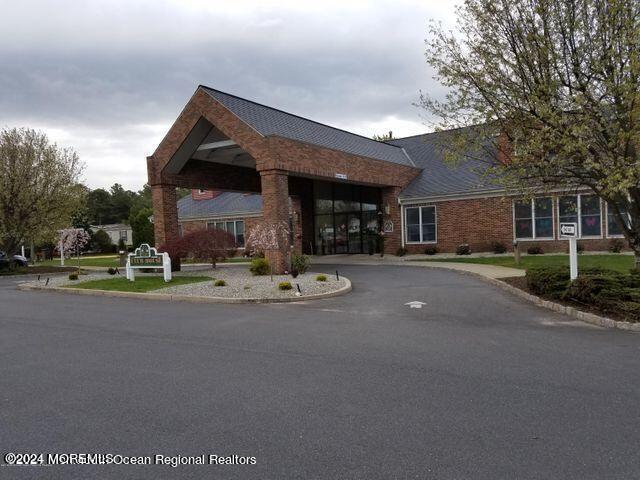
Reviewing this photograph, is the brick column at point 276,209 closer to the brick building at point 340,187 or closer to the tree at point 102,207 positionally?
the brick building at point 340,187

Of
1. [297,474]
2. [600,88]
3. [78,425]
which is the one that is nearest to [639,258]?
[600,88]

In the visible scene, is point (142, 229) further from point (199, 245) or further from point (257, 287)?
point (257, 287)

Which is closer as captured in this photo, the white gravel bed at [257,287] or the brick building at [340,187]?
the white gravel bed at [257,287]

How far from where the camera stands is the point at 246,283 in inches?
600

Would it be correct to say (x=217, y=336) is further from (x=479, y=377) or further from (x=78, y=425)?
(x=479, y=377)

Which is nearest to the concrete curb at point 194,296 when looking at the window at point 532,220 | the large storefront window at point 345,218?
the window at point 532,220

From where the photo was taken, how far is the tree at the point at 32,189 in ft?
87.1

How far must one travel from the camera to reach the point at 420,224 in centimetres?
2631

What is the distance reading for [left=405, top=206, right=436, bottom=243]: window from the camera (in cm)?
2597

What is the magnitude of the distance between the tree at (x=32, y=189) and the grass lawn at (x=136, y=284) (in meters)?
12.3

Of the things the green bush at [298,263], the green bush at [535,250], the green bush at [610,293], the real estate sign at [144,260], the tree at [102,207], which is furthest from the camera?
the tree at [102,207]

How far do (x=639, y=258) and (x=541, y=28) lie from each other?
5705 millimetres

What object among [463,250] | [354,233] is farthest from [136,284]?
[354,233]

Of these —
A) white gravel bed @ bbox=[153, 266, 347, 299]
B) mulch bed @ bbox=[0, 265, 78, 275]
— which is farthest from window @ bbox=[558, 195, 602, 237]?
mulch bed @ bbox=[0, 265, 78, 275]
